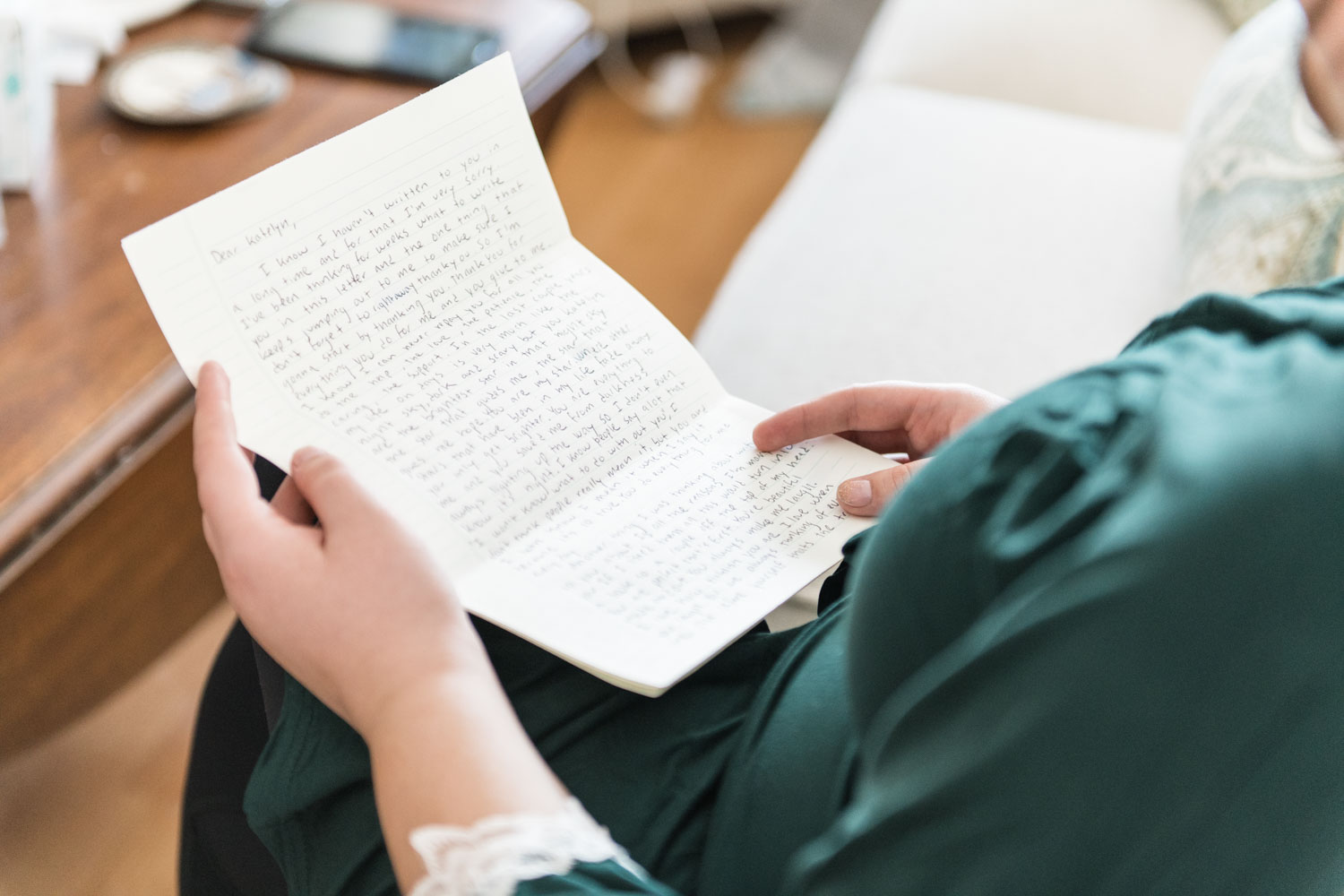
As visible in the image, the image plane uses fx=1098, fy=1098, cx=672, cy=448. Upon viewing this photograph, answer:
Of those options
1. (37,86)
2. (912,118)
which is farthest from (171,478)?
(912,118)

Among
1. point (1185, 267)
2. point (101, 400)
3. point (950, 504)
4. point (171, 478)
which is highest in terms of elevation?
point (950, 504)

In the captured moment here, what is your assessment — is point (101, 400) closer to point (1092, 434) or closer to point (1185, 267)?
point (1092, 434)

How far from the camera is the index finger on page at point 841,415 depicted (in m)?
0.64

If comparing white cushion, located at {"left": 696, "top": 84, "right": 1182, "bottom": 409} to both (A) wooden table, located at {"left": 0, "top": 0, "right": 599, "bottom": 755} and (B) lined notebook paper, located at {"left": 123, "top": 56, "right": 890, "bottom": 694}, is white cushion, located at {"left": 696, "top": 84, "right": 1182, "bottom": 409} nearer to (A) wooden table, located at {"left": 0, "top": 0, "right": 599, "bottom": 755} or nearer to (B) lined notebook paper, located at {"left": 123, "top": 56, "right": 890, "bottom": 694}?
(B) lined notebook paper, located at {"left": 123, "top": 56, "right": 890, "bottom": 694}

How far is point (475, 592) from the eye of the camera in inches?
21.2

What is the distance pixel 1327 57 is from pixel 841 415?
0.38m

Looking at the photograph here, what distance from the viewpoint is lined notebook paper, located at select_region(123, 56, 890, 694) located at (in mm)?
540

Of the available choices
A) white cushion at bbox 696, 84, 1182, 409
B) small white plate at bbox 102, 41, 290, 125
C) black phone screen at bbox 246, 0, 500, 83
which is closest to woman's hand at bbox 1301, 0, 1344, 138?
white cushion at bbox 696, 84, 1182, 409

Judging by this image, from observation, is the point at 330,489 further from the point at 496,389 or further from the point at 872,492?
the point at 872,492

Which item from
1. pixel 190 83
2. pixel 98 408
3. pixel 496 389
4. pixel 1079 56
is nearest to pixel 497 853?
pixel 496 389

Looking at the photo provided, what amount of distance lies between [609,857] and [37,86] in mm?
919

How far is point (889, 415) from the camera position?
654 mm

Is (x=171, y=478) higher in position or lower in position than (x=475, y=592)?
lower

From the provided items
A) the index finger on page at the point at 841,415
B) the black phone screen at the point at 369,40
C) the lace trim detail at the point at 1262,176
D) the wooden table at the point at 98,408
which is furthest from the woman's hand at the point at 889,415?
the black phone screen at the point at 369,40
